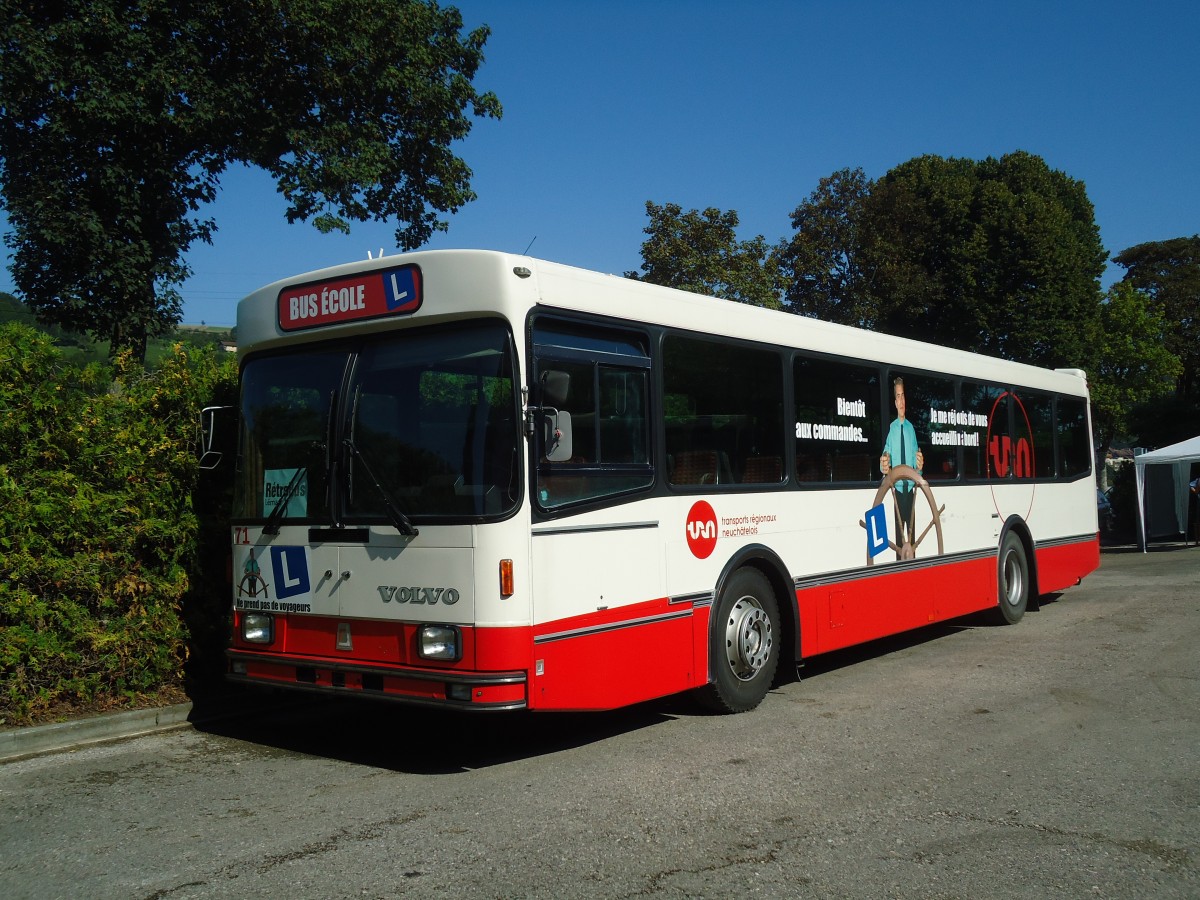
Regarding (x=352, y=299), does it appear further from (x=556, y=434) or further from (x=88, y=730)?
(x=88, y=730)

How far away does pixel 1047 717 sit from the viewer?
24.9 feet

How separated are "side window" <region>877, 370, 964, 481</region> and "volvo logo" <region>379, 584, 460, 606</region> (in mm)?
5335

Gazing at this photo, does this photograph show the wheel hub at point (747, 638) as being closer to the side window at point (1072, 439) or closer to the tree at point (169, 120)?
the side window at point (1072, 439)

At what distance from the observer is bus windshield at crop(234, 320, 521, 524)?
6.06 metres

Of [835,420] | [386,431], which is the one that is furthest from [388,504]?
[835,420]

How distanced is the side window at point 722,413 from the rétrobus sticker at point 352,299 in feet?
6.27

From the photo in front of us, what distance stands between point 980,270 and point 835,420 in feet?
107

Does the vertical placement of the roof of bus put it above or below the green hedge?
above

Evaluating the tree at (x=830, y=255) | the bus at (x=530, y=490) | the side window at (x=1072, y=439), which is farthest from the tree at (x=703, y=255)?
the bus at (x=530, y=490)

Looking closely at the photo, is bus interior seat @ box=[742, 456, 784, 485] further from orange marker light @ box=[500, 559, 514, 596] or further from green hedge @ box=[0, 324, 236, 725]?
green hedge @ box=[0, 324, 236, 725]

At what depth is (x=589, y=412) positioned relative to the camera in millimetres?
6594

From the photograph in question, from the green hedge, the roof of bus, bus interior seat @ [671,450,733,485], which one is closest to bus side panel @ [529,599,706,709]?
bus interior seat @ [671,450,733,485]

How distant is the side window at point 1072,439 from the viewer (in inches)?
555

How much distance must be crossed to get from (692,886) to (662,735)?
9.53 feet
